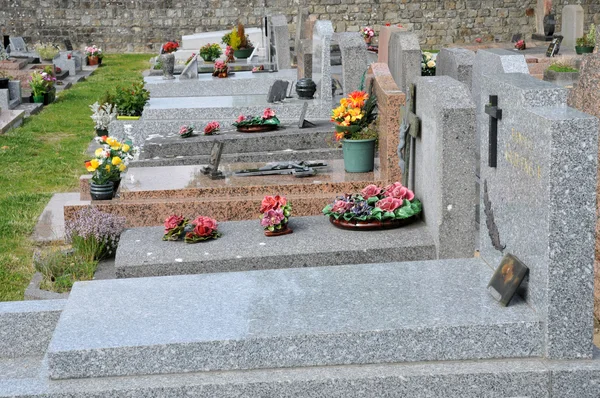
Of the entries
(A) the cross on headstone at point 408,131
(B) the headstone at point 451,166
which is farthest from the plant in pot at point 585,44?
(B) the headstone at point 451,166

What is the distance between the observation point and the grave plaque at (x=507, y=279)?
15.4 ft

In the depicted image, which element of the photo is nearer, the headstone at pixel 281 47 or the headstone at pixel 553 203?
the headstone at pixel 553 203

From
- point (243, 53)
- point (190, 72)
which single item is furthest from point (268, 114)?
point (243, 53)

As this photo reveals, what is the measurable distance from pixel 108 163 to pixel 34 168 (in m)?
4.34

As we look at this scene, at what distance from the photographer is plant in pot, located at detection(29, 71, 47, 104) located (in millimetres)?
17578

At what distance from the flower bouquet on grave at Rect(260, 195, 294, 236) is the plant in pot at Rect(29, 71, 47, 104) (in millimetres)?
11756

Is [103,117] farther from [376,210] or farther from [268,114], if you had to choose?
[376,210]

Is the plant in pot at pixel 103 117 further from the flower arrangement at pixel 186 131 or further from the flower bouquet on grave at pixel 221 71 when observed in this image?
the flower arrangement at pixel 186 131

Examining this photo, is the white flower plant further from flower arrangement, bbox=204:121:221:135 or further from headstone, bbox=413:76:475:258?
headstone, bbox=413:76:475:258

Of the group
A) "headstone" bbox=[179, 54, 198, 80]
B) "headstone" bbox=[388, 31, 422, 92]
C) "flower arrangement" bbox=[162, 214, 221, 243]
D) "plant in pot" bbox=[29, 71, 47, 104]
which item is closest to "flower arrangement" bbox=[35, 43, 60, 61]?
"plant in pot" bbox=[29, 71, 47, 104]

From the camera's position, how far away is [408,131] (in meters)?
7.05

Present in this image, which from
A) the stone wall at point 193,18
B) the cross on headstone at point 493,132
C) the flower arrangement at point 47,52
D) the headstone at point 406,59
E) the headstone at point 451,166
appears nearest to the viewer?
the cross on headstone at point 493,132

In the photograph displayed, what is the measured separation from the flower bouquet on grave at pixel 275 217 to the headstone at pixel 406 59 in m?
2.01

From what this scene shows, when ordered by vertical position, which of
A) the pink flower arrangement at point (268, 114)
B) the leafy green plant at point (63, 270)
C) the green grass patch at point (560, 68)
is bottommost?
the leafy green plant at point (63, 270)
